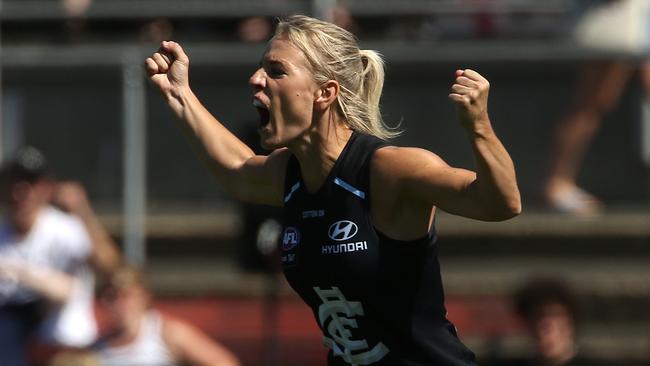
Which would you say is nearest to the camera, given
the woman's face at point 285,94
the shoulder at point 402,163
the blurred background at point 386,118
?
the shoulder at point 402,163

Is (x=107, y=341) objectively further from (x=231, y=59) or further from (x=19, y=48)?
(x=19, y=48)

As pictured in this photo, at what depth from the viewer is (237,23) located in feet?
30.0

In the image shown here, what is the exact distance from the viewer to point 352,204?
3842 millimetres

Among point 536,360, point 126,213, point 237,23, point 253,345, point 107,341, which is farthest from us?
point 237,23

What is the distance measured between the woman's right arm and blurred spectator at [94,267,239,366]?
2715 millimetres

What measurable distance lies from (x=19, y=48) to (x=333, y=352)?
5.69m

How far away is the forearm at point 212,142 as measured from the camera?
4512 millimetres

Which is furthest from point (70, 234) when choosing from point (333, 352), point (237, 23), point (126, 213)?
point (333, 352)

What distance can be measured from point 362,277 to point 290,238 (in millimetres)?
284

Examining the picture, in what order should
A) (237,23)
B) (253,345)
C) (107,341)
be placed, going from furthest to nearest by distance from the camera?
1. (237,23)
2. (253,345)
3. (107,341)

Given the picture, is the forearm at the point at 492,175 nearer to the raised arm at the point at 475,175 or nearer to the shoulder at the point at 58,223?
the raised arm at the point at 475,175

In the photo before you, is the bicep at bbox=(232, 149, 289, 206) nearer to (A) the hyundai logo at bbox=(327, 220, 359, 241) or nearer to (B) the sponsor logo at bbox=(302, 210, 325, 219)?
(B) the sponsor logo at bbox=(302, 210, 325, 219)

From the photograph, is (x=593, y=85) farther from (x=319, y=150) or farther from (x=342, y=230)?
(x=342, y=230)

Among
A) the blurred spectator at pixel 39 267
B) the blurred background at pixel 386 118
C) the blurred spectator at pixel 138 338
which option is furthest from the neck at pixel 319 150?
the blurred background at pixel 386 118
